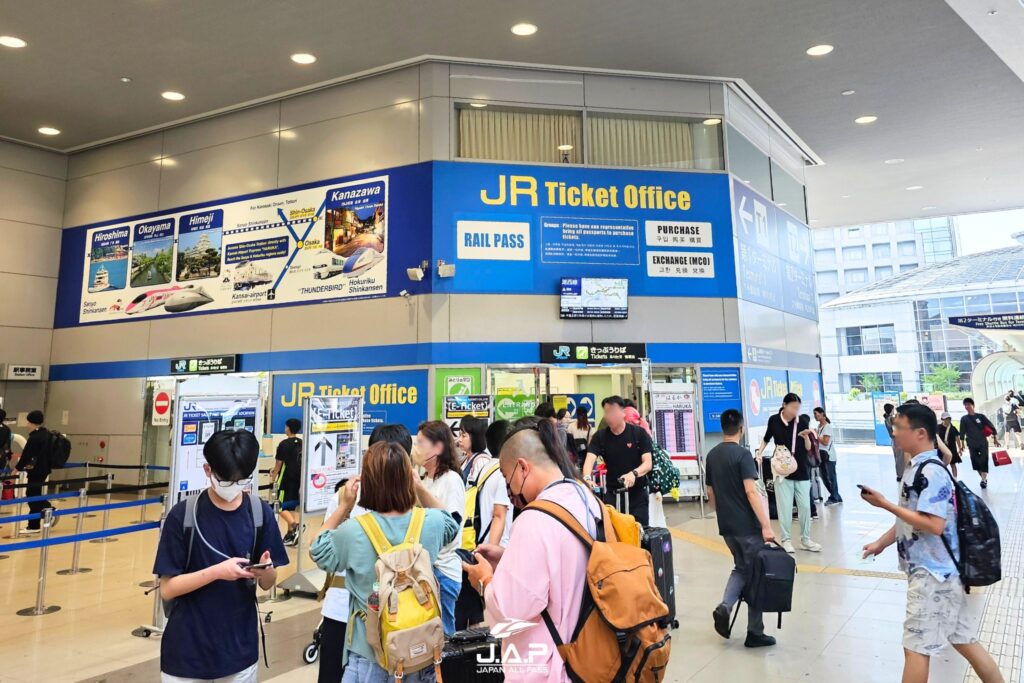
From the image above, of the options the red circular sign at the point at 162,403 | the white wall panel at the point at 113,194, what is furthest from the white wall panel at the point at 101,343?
the white wall panel at the point at 113,194

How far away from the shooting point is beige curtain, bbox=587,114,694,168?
10156mm

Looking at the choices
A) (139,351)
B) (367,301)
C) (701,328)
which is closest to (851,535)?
(701,328)

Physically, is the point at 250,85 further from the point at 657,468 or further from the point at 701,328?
the point at 657,468

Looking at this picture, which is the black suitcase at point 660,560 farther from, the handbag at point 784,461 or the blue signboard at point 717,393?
the blue signboard at point 717,393

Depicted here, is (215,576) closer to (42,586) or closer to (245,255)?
(42,586)

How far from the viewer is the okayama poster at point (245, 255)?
9766mm

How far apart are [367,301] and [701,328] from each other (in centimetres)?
534

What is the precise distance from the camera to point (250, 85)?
10.3 metres

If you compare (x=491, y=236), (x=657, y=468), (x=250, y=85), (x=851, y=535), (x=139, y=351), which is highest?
(x=250, y=85)

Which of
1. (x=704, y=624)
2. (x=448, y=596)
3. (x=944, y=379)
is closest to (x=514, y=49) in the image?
(x=704, y=624)

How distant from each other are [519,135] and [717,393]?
5.23 m

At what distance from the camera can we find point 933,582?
2.87m

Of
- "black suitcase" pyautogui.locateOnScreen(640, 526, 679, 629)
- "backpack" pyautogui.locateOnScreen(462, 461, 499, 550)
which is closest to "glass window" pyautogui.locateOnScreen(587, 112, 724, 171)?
"backpack" pyautogui.locateOnScreen(462, 461, 499, 550)

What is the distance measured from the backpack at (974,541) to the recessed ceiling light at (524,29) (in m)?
7.91
